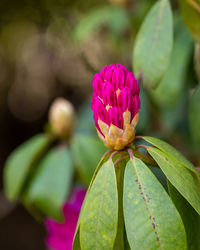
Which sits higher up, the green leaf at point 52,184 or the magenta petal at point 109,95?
the magenta petal at point 109,95

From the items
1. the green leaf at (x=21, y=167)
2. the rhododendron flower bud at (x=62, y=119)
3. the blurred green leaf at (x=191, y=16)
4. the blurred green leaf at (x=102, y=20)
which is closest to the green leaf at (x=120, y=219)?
the blurred green leaf at (x=191, y=16)

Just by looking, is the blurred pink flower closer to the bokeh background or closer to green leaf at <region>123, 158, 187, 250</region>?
green leaf at <region>123, 158, 187, 250</region>

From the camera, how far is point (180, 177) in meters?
0.51

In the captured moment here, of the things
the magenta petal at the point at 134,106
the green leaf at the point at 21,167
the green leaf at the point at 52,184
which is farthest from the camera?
the green leaf at the point at 21,167

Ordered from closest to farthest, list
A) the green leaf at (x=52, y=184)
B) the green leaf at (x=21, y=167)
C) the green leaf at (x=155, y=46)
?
the green leaf at (x=155, y=46) → the green leaf at (x=52, y=184) → the green leaf at (x=21, y=167)

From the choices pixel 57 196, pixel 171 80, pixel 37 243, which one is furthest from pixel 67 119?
pixel 37 243

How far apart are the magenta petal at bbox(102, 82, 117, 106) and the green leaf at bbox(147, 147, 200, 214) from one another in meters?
0.09

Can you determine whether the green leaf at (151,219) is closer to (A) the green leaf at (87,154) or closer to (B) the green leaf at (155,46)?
(B) the green leaf at (155,46)

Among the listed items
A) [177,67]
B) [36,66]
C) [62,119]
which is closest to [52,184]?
[62,119]

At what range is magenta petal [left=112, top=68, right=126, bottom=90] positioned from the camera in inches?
21.4

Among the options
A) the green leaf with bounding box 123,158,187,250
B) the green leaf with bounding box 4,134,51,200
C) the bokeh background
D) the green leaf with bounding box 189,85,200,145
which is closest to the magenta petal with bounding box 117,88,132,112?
the green leaf with bounding box 123,158,187,250

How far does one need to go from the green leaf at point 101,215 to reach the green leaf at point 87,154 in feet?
1.96

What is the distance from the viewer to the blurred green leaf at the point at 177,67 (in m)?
0.94

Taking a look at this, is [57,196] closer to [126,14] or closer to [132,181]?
[132,181]
